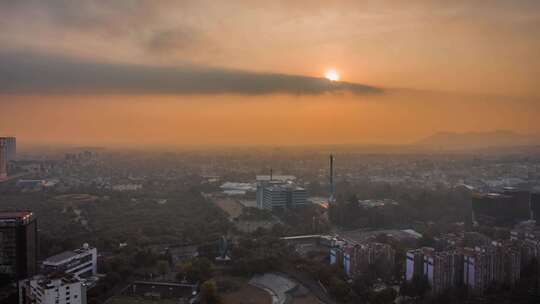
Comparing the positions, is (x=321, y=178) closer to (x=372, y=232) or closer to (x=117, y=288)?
(x=372, y=232)

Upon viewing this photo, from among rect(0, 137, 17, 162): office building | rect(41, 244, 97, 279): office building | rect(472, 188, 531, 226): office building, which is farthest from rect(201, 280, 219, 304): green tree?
rect(0, 137, 17, 162): office building

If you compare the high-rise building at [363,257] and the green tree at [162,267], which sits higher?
the high-rise building at [363,257]

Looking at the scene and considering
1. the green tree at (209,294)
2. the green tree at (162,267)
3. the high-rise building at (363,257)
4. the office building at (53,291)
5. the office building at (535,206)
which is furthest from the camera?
the office building at (535,206)

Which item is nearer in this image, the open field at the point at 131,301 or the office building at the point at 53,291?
the office building at the point at 53,291

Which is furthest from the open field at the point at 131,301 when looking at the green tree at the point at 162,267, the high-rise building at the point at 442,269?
the high-rise building at the point at 442,269

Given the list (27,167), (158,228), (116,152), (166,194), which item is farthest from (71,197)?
(116,152)

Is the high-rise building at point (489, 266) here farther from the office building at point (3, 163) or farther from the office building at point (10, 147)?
the office building at point (3, 163)
